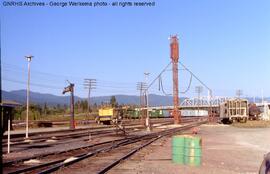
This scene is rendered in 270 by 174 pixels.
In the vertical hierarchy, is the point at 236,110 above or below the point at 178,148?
above

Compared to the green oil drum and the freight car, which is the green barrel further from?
the freight car

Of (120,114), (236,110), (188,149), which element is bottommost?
(188,149)

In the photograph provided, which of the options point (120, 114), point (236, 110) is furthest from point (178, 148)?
point (236, 110)

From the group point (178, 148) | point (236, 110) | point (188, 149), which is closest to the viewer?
point (188, 149)

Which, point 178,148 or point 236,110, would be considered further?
point 236,110

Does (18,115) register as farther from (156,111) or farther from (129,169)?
(129,169)

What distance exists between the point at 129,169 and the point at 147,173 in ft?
3.78

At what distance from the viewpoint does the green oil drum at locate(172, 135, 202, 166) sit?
17.3 m

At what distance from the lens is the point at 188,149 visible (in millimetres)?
17469

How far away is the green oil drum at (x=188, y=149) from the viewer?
1728 cm

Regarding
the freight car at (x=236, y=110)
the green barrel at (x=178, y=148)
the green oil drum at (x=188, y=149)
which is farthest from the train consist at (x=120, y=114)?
the green oil drum at (x=188, y=149)

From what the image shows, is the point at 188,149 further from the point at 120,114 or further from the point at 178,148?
the point at 120,114

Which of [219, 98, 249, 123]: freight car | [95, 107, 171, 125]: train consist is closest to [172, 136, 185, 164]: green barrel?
[95, 107, 171, 125]: train consist

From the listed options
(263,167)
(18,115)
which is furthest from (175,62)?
(263,167)
